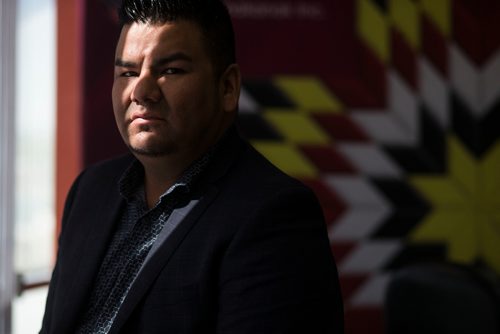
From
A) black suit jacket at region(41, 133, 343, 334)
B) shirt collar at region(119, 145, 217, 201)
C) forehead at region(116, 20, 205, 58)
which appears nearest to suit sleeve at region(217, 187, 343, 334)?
black suit jacket at region(41, 133, 343, 334)

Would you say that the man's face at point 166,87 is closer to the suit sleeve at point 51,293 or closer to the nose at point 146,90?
the nose at point 146,90

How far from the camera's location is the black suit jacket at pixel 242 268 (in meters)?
0.93

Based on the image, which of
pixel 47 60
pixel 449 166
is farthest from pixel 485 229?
pixel 47 60

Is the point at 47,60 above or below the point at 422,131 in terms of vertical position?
above

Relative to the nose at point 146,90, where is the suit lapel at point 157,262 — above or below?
below

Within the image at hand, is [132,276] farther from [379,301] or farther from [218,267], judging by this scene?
[379,301]

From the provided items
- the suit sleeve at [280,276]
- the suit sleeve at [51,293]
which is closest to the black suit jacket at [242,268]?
the suit sleeve at [280,276]

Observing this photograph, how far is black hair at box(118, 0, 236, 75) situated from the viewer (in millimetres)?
1017

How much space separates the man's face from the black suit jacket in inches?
Answer: 3.6

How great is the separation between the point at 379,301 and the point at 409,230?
29 cm

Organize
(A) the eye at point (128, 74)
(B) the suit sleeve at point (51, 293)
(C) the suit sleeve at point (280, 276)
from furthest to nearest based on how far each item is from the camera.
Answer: (B) the suit sleeve at point (51, 293)
(A) the eye at point (128, 74)
(C) the suit sleeve at point (280, 276)

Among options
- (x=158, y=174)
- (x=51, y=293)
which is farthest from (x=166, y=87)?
(x=51, y=293)

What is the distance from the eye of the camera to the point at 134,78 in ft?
3.38

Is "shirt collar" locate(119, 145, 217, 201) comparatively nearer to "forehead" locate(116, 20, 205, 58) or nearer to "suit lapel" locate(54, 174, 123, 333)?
"suit lapel" locate(54, 174, 123, 333)
